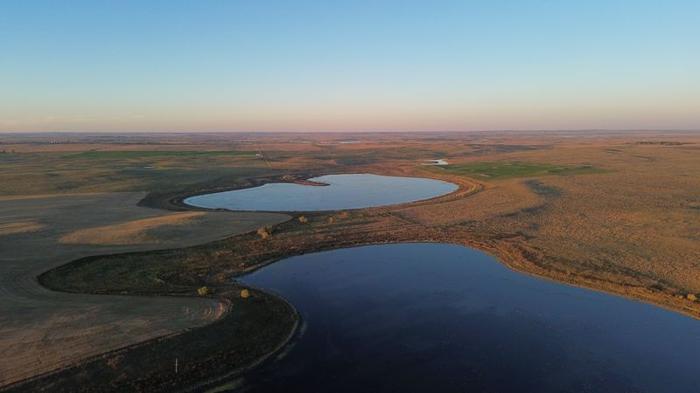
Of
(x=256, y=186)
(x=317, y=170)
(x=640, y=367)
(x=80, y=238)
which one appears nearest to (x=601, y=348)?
(x=640, y=367)

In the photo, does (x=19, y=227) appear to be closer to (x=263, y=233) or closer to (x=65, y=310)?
(x=263, y=233)

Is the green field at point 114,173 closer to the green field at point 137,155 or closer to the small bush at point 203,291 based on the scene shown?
the green field at point 137,155

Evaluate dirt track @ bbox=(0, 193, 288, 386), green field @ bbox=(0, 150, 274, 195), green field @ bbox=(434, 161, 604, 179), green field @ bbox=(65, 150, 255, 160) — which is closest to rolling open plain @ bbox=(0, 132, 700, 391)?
dirt track @ bbox=(0, 193, 288, 386)

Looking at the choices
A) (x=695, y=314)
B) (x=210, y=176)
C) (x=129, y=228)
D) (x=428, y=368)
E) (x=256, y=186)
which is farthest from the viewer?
(x=210, y=176)

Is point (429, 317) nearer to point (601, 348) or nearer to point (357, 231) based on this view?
point (601, 348)

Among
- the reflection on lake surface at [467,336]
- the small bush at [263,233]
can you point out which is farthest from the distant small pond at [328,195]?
the reflection on lake surface at [467,336]
